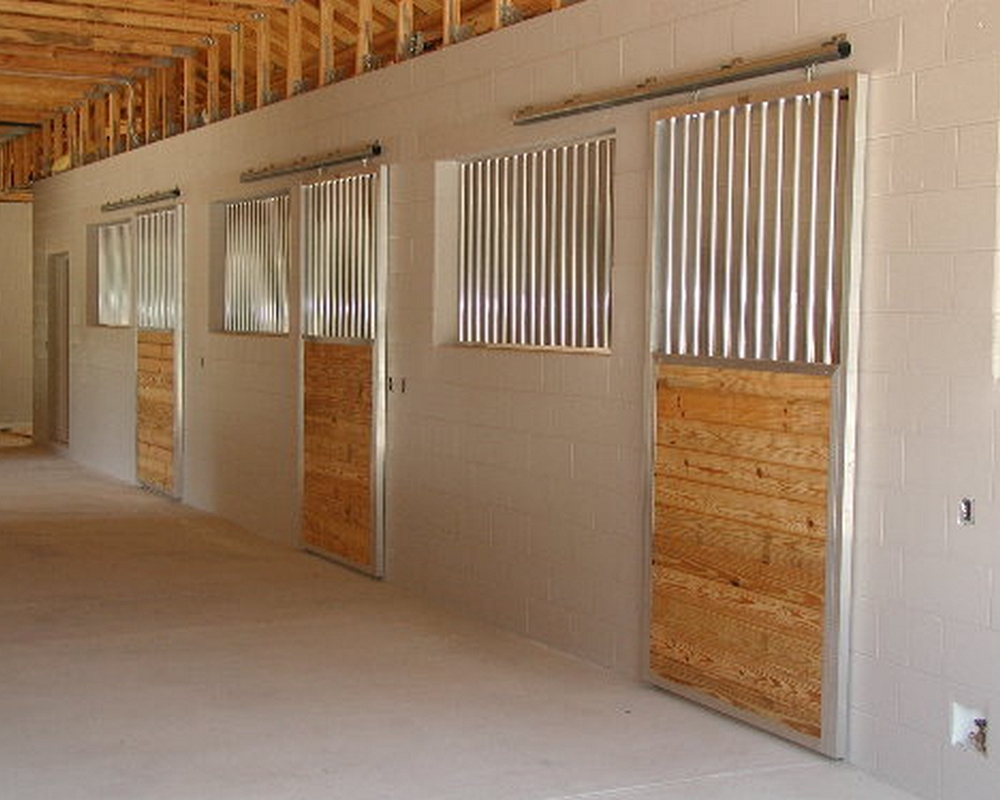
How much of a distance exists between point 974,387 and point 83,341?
9604 mm

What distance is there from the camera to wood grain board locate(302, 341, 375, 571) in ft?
23.0

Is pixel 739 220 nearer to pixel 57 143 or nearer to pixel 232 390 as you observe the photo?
pixel 232 390

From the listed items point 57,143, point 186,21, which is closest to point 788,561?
point 186,21

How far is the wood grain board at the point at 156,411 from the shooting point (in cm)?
991

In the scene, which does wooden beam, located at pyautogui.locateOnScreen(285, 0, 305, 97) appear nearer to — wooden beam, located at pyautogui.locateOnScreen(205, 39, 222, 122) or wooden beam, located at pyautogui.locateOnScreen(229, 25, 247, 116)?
wooden beam, located at pyautogui.locateOnScreen(229, 25, 247, 116)

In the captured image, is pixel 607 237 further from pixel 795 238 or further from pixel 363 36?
pixel 363 36

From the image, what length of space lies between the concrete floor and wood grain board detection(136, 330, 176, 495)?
9.64 ft

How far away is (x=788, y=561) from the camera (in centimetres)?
433

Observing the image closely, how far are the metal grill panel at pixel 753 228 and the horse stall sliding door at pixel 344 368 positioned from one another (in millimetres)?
2272

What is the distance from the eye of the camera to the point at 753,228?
453 cm

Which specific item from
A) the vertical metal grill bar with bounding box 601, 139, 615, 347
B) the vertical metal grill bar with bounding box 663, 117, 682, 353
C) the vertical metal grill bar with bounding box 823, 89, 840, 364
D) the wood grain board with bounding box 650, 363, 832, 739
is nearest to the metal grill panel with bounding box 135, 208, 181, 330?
the vertical metal grill bar with bounding box 601, 139, 615, 347

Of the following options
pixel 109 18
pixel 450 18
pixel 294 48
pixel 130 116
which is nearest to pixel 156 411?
pixel 130 116

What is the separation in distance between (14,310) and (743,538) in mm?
13158

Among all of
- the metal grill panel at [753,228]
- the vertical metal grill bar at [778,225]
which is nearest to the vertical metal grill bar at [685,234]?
the metal grill panel at [753,228]
